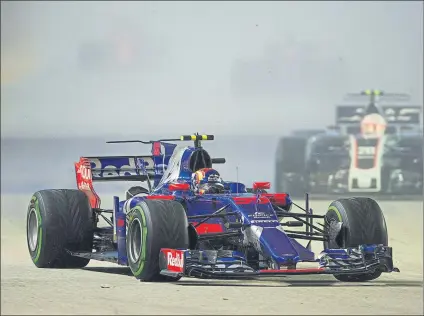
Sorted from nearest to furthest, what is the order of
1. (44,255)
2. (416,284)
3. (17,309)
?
1. (17,309)
2. (416,284)
3. (44,255)

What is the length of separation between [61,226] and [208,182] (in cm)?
249

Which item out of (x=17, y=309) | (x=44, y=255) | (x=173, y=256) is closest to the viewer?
(x=17, y=309)

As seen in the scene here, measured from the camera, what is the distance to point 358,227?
63.5 ft

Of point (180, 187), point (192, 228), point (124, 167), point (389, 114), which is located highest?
point (389, 114)

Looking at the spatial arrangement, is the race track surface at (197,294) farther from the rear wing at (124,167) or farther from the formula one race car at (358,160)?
the formula one race car at (358,160)

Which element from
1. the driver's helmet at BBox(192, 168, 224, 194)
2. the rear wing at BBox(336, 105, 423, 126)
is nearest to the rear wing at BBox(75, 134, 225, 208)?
the driver's helmet at BBox(192, 168, 224, 194)

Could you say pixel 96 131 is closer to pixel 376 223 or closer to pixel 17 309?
pixel 376 223

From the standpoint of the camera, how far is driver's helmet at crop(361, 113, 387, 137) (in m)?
39.6

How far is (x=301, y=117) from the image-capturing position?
4462 centimetres

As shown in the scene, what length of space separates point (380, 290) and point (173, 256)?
2.69 m

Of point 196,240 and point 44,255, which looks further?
point 44,255

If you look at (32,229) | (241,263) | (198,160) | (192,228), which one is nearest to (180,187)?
(198,160)

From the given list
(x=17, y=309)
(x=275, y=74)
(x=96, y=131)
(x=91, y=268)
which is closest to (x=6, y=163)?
(x=96, y=131)

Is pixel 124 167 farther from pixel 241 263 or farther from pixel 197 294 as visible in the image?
pixel 197 294
